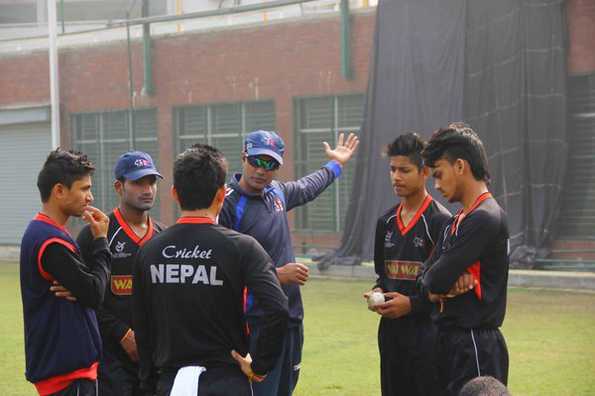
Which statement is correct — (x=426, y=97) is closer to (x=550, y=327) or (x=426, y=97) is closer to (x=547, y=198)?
(x=547, y=198)

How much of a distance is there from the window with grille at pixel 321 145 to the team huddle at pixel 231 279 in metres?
14.5

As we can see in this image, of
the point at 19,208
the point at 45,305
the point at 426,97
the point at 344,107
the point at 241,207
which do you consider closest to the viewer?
the point at 45,305

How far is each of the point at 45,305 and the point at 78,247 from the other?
464 millimetres

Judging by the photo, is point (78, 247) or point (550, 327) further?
point (550, 327)

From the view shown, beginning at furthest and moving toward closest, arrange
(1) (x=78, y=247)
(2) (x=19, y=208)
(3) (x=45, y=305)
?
(2) (x=19, y=208) → (1) (x=78, y=247) → (3) (x=45, y=305)

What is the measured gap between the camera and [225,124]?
974 inches

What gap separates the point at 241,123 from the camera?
24.4 m

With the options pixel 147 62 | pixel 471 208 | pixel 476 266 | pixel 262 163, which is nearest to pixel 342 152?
pixel 262 163

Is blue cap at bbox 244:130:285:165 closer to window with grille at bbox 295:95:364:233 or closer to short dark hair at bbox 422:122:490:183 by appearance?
short dark hair at bbox 422:122:490:183

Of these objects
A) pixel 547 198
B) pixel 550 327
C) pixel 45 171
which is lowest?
pixel 550 327

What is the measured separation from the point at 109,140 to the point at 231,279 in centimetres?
2319

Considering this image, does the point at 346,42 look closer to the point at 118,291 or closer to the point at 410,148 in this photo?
the point at 410,148

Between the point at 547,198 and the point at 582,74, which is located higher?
the point at 582,74

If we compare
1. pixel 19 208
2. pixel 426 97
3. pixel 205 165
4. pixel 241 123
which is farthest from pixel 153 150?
pixel 205 165
